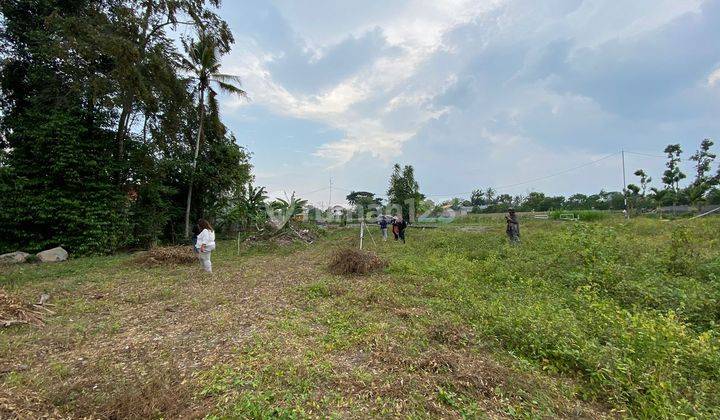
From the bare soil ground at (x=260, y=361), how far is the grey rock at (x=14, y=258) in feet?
15.6

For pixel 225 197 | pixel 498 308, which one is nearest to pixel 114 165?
pixel 225 197

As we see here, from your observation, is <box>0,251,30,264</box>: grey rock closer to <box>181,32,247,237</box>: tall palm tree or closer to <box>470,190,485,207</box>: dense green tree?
<box>181,32,247,237</box>: tall palm tree

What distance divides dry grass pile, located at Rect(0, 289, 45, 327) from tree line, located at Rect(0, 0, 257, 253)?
7080 mm

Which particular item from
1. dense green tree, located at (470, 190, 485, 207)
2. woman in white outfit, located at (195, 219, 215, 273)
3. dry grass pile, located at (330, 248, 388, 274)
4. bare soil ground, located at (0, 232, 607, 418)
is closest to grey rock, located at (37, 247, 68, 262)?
bare soil ground, located at (0, 232, 607, 418)

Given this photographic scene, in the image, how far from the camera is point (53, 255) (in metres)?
9.81

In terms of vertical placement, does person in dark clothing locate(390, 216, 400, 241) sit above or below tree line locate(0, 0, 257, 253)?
below

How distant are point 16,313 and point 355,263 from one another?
5725 mm

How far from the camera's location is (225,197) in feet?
56.2

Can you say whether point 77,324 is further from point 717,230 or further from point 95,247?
point 717,230

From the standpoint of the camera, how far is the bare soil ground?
2609 millimetres

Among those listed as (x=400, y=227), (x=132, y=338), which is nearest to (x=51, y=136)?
(x=132, y=338)

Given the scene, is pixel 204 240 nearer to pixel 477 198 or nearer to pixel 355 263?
pixel 355 263

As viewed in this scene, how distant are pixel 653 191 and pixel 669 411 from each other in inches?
1809

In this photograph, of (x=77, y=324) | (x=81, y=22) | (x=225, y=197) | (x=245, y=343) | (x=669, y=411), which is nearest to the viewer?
(x=669, y=411)
